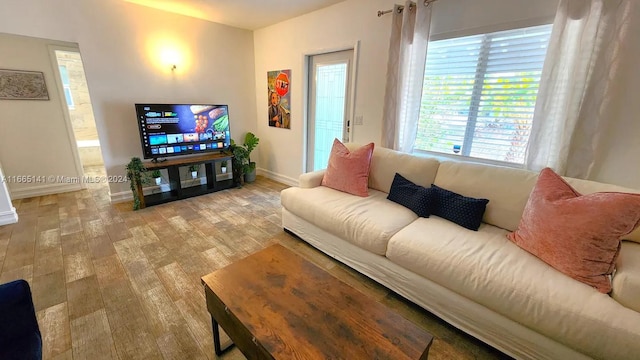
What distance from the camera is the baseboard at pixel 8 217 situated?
2.64 m

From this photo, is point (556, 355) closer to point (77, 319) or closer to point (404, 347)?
point (404, 347)

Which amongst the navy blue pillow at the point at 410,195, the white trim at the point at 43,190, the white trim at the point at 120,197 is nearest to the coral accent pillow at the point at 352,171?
the navy blue pillow at the point at 410,195

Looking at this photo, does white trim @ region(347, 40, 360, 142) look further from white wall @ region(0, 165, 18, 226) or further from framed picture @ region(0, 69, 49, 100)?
framed picture @ region(0, 69, 49, 100)

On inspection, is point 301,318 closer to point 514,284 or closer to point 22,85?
point 514,284

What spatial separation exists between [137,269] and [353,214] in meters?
1.79

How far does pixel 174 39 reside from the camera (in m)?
3.46

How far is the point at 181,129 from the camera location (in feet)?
11.4

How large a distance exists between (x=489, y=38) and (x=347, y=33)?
1.48 m

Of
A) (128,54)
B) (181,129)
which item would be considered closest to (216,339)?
(181,129)

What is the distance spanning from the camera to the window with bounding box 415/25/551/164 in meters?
2.00

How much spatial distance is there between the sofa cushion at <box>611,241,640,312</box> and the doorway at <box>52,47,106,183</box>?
626 centimetres

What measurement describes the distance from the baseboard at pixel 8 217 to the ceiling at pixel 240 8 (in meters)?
2.72

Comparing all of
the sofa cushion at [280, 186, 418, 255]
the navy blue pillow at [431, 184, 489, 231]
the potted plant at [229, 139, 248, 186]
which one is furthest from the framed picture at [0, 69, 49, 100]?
the navy blue pillow at [431, 184, 489, 231]

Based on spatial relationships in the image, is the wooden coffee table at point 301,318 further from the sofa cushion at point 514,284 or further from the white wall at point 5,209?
the white wall at point 5,209
